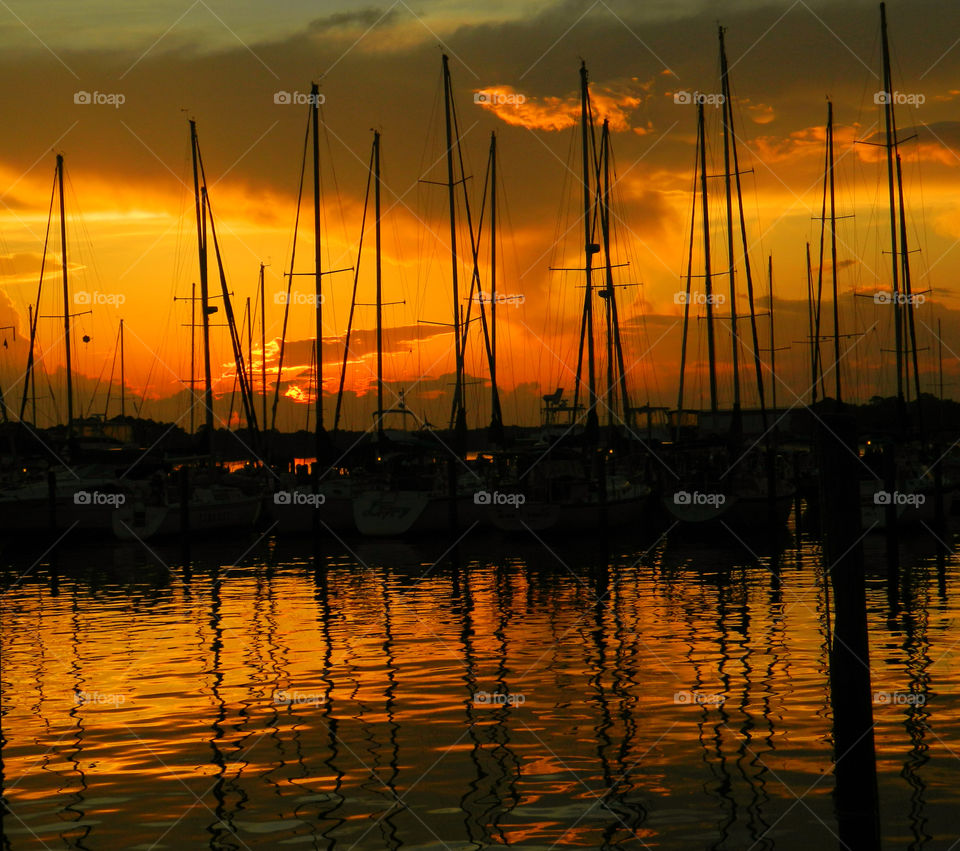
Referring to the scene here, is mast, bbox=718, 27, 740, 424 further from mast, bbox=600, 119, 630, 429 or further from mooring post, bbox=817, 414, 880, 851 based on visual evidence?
mooring post, bbox=817, 414, 880, 851

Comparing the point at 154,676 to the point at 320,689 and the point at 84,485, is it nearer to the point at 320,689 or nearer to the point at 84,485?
the point at 320,689

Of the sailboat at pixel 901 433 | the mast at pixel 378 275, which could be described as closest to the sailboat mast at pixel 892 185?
the sailboat at pixel 901 433

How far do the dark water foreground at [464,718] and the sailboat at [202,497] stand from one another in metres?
15.6

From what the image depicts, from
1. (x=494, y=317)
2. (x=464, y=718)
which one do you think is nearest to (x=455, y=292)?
(x=494, y=317)

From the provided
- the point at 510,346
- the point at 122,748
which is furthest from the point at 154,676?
the point at 510,346

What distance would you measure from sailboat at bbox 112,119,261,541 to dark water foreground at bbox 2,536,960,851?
15630 millimetres

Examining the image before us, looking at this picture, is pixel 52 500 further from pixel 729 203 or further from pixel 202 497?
pixel 729 203

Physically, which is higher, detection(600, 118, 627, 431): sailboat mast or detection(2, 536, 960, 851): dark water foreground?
detection(600, 118, 627, 431): sailboat mast

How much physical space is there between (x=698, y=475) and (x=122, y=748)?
33.2 meters

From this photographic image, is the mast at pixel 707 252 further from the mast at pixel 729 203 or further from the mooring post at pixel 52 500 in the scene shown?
the mooring post at pixel 52 500

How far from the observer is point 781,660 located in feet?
60.4

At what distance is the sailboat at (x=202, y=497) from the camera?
144 ft

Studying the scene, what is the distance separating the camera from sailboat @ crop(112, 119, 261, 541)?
43.8 m

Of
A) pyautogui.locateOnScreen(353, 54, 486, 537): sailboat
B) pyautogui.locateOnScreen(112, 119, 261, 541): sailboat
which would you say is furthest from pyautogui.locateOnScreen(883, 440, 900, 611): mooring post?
pyautogui.locateOnScreen(112, 119, 261, 541): sailboat
